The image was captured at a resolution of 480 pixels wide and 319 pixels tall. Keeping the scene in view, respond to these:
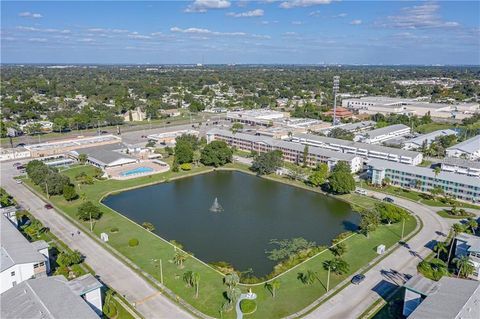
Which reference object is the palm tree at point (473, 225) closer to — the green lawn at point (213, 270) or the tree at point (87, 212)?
the green lawn at point (213, 270)

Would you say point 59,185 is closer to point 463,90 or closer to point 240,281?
point 240,281

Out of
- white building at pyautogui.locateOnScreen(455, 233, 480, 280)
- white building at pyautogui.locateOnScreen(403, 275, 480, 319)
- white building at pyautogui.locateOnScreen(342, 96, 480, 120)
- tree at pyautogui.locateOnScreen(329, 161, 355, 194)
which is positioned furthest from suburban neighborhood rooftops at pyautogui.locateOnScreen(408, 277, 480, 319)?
white building at pyautogui.locateOnScreen(342, 96, 480, 120)

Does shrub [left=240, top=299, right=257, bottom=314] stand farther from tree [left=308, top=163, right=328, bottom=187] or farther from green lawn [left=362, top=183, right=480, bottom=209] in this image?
green lawn [left=362, top=183, right=480, bottom=209]

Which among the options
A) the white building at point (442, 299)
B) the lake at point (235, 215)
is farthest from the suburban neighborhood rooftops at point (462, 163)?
the white building at point (442, 299)

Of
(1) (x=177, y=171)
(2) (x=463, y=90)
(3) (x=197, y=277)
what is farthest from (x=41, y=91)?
(2) (x=463, y=90)

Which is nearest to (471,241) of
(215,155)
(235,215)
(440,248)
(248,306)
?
(440,248)

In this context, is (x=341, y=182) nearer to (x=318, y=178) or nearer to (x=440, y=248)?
(x=318, y=178)
